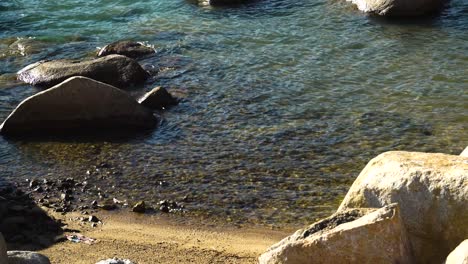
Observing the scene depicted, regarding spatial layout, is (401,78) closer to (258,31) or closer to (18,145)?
(258,31)

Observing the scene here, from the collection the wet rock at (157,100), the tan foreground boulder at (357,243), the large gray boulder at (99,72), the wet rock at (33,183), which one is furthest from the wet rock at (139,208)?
the large gray boulder at (99,72)

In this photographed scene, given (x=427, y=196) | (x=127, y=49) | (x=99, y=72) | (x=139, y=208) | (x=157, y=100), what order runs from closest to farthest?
(x=427, y=196) → (x=139, y=208) → (x=157, y=100) → (x=99, y=72) → (x=127, y=49)

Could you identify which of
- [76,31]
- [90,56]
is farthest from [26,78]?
[76,31]

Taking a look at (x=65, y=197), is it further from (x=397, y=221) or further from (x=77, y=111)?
(x=397, y=221)

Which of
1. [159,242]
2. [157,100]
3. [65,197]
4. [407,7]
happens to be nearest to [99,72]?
[157,100]

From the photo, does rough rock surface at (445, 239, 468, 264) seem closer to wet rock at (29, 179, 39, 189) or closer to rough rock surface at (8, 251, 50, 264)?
rough rock surface at (8, 251, 50, 264)

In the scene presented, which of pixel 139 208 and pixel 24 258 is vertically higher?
pixel 24 258

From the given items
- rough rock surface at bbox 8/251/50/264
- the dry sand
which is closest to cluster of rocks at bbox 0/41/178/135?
the dry sand

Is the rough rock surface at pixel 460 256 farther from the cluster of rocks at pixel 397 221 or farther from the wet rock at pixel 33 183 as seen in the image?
the wet rock at pixel 33 183

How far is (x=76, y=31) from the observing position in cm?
1872

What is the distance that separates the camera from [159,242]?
9.75 metres

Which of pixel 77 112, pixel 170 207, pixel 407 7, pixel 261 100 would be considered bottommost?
pixel 170 207

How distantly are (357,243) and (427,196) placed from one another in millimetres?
830

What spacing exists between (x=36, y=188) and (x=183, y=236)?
2630mm
